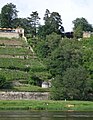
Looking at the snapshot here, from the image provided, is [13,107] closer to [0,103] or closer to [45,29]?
[0,103]

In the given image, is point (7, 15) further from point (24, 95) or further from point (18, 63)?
point (24, 95)

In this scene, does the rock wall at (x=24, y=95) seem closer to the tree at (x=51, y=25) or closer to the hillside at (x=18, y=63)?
the hillside at (x=18, y=63)

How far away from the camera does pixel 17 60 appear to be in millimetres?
115375

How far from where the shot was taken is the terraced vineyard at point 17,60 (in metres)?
103

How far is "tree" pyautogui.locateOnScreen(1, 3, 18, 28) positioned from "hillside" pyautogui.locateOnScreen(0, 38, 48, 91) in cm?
2148

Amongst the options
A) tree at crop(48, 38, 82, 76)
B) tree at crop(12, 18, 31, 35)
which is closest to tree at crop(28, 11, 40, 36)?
tree at crop(12, 18, 31, 35)

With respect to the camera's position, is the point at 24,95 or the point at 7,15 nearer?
the point at 24,95

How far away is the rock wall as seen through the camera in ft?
287

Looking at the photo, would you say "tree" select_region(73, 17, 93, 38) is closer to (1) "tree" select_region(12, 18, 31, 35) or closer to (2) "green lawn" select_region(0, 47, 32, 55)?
(1) "tree" select_region(12, 18, 31, 35)

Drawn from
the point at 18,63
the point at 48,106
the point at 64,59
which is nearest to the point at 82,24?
the point at 18,63

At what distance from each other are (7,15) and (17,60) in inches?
1750

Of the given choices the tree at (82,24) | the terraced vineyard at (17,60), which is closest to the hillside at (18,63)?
the terraced vineyard at (17,60)

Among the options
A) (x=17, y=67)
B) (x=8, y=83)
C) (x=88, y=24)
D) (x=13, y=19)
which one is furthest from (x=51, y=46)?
(x=88, y=24)

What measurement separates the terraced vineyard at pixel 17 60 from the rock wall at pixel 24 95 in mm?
9052
